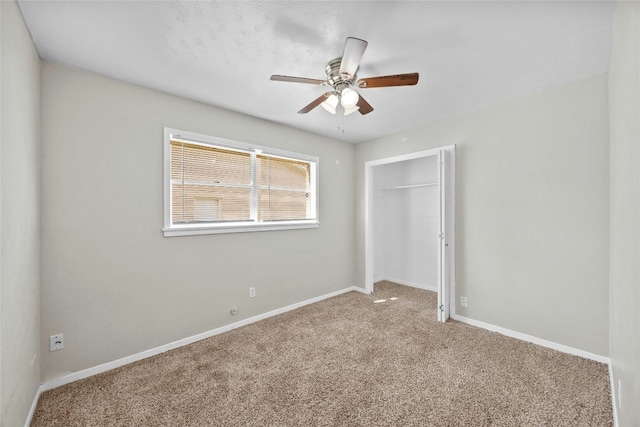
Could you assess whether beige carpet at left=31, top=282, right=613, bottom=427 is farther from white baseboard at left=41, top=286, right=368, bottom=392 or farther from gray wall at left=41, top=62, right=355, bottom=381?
gray wall at left=41, top=62, right=355, bottom=381

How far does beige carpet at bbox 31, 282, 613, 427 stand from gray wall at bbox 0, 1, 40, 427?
46 centimetres

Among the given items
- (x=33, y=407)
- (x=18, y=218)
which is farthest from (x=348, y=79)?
(x=33, y=407)

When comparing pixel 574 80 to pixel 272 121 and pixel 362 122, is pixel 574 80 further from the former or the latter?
pixel 272 121

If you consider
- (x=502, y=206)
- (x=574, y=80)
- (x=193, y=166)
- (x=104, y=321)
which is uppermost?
(x=574, y=80)

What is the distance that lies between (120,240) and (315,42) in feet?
7.44

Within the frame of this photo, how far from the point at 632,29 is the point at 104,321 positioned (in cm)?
364

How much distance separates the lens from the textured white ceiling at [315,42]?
1.54 m

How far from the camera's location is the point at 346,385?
202cm

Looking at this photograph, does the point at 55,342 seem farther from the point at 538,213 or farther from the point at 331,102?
the point at 538,213

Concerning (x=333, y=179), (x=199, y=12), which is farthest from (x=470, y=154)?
(x=199, y=12)

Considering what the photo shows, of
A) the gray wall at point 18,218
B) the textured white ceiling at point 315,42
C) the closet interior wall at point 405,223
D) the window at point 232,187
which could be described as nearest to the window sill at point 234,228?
the window at point 232,187

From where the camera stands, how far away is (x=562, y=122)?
96.9 inches

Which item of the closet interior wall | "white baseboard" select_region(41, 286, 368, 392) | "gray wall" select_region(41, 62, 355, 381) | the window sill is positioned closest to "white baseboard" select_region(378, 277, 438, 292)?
the closet interior wall

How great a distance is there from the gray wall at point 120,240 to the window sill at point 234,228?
0.07 m
